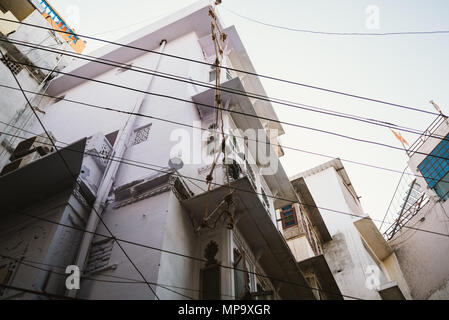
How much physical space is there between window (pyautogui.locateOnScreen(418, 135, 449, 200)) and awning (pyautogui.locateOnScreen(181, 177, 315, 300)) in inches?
468

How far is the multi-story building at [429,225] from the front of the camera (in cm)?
1850

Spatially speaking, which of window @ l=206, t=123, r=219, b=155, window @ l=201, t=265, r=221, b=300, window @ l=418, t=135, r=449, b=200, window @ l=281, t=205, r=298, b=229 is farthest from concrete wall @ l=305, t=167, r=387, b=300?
window @ l=201, t=265, r=221, b=300

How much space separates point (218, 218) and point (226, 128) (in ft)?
15.0

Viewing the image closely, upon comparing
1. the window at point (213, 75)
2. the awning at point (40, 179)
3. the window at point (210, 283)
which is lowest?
the window at point (210, 283)

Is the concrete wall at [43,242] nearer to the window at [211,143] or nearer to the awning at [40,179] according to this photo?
the awning at [40,179]

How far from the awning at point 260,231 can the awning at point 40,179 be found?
324 centimetres

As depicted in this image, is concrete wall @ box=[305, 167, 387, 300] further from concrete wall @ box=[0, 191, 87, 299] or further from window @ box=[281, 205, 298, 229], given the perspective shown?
concrete wall @ box=[0, 191, 87, 299]

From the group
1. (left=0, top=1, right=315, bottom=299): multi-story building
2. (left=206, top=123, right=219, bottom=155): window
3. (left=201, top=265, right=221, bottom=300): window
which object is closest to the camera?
(left=0, top=1, right=315, bottom=299): multi-story building

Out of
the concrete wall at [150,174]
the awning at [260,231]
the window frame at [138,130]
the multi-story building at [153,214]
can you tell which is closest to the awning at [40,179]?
the multi-story building at [153,214]

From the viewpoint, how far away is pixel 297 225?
16.9 m

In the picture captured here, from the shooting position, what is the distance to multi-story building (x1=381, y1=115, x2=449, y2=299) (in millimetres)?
18500

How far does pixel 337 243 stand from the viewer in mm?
22156

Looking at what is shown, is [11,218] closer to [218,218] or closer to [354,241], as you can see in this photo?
[218,218]
